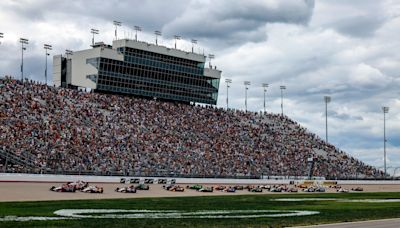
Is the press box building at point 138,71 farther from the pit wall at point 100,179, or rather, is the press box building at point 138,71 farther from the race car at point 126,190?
the race car at point 126,190

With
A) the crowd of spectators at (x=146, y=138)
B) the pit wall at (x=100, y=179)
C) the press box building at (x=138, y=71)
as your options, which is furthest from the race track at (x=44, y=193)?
the press box building at (x=138, y=71)

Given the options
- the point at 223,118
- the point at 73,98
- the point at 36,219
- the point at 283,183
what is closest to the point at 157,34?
the point at 223,118

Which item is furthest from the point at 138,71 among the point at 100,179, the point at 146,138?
the point at 100,179

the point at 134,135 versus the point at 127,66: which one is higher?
the point at 127,66

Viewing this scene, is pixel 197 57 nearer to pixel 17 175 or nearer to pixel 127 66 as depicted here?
pixel 127 66

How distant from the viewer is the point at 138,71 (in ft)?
306

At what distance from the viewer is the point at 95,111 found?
250 feet

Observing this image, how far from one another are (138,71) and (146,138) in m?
21.6

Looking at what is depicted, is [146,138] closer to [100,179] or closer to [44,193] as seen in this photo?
[100,179]

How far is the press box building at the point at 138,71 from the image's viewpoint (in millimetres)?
89500

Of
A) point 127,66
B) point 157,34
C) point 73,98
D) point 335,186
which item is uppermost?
point 157,34

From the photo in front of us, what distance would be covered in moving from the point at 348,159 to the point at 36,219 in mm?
82567

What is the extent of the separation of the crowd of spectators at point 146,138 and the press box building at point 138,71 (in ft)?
14.4

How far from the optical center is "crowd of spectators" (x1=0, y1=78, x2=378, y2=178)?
199 ft
